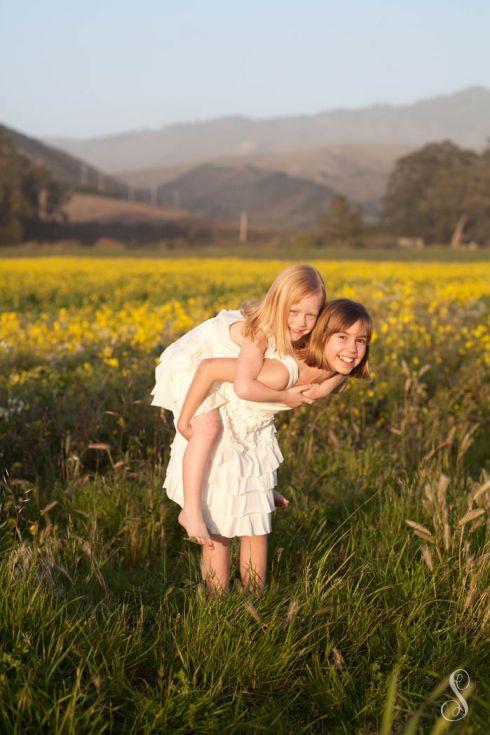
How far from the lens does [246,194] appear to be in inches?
6791

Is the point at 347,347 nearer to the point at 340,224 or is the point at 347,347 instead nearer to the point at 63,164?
the point at 340,224

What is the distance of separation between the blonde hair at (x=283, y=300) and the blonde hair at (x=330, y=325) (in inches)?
3.4

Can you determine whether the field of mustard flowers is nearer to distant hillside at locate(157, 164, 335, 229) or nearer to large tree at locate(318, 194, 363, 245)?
large tree at locate(318, 194, 363, 245)

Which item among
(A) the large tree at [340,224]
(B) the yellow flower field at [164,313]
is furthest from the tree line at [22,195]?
(B) the yellow flower field at [164,313]

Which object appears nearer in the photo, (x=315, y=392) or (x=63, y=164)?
(x=315, y=392)

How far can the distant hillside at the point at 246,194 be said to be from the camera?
154750mm

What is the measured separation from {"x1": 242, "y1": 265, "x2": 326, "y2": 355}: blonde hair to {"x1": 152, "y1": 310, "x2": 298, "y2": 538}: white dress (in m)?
0.08

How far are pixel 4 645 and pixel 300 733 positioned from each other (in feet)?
3.03

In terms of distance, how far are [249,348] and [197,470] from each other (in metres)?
0.51

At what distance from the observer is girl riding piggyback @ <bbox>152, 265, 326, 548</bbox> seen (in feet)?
9.72

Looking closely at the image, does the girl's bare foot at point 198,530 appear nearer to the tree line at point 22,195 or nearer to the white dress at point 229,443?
the white dress at point 229,443

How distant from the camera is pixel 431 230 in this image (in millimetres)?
75000

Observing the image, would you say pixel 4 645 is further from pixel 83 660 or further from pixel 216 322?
pixel 216 322

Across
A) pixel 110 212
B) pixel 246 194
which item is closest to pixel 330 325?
pixel 110 212
